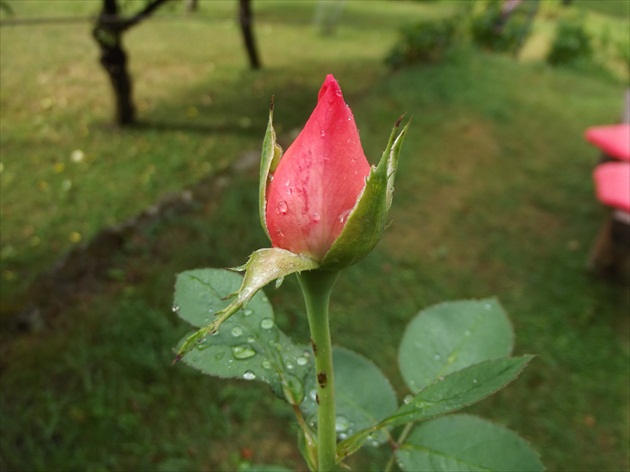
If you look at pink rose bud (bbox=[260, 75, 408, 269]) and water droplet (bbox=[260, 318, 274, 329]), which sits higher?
pink rose bud (bbox=[260, 75, 408, 269])

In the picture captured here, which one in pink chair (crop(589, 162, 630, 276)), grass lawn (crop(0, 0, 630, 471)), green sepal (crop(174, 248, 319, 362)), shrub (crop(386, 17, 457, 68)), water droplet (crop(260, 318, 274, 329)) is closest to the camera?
green sepal (crop(174, 248, 319, 362))

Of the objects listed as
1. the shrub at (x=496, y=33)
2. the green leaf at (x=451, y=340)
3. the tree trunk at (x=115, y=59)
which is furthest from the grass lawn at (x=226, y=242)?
the shrub at (x=496, y=33)

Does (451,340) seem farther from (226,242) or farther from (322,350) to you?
(226,242)

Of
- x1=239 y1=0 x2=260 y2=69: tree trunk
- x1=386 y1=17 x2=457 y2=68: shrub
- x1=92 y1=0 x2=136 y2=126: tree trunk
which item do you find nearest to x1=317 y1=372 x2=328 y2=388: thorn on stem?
x1=92 y1=0 x2=136 y2=126: tree trunk

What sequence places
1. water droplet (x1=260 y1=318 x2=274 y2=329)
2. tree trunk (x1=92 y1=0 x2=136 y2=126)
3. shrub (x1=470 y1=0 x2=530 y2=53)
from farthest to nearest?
shrub (x1=470 y1=0 x2=530 y2=53) < tree trunk (x1=92 y1=0 x2=136 y2=126) < water droplet (x1=260 y1=318 x2=274 y2=329)

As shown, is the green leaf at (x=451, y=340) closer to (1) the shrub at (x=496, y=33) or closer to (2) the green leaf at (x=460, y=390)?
(2) the green leaf at (x=460, y=390)

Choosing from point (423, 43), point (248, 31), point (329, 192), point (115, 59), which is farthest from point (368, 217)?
point (423, 43)

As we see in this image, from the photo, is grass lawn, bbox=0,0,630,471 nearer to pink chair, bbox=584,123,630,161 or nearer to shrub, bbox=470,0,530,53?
pink chair, bbox=584,123,630,161
